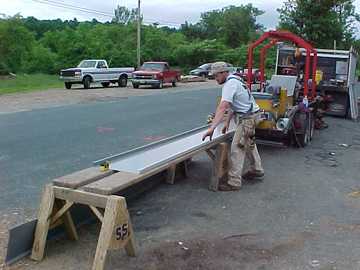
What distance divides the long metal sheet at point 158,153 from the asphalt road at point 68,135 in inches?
52.9

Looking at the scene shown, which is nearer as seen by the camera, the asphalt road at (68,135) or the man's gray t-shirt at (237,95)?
the man's gray t-shirt at (237,95)

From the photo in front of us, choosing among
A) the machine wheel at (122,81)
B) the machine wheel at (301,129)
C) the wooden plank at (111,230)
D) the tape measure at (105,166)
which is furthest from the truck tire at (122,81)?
the wooden plank at (111,230)

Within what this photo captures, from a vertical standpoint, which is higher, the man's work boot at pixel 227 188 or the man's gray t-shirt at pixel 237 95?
the man's gray t-shirt at pixel 237 95

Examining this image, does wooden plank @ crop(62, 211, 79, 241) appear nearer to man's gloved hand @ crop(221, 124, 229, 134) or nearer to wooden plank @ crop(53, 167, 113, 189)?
wooden plank @ crop(53, 167, 113, 189)

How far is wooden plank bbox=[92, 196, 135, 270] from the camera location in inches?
158

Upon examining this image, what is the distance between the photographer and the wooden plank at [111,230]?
13.1 feet

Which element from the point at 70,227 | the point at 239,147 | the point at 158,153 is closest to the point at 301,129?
the point at 239,147

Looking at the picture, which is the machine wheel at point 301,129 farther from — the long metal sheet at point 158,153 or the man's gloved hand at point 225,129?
the man's gloved hand at point 225,129

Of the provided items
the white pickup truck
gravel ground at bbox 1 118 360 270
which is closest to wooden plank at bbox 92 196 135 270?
gravel ground at bbox 1 118 360 270

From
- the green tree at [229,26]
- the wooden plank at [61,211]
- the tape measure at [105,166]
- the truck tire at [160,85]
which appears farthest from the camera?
the green tree at [229,26]

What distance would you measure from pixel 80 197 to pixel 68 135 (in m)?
6.92

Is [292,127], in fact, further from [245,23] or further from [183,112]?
[245,23]

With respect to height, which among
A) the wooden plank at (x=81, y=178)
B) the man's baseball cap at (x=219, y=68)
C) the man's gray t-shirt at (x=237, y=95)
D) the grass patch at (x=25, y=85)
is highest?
the man's baseball cap at (x=219, y=68)

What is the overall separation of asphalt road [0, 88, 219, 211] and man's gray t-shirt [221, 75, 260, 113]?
281 cm
